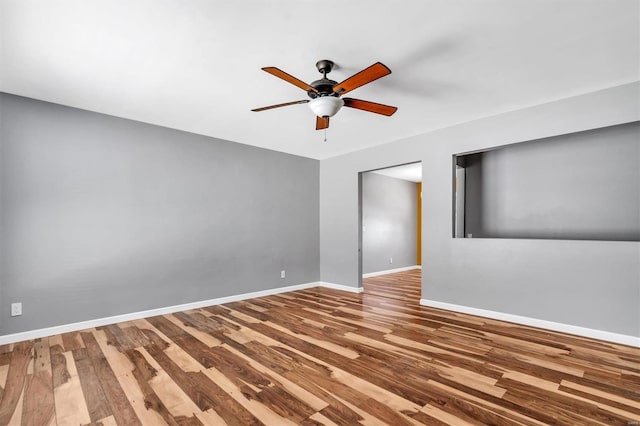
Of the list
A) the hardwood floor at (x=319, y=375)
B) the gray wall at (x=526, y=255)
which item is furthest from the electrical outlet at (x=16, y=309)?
the gray wall at (x=526, y=255)

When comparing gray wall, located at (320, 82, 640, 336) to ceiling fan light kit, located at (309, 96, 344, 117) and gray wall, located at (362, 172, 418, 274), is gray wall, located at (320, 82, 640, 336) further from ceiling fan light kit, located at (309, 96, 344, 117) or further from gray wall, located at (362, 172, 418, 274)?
ceiling fan light kit, located at (309, 96, 344, 117)

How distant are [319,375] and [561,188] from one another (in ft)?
12.1

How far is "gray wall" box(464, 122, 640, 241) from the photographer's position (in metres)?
3.41

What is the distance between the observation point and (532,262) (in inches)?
142

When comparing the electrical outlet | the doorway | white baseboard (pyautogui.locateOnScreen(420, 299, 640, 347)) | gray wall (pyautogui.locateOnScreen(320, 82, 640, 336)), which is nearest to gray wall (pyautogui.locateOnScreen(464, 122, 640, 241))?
gray wall (pyautogui.locateOnScreen(320, 82, 640, 336))

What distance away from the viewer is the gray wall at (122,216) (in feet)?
10.7

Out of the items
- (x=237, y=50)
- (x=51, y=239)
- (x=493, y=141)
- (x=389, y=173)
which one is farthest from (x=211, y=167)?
(x=389, y=173)

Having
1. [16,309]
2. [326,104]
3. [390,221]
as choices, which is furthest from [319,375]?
[390,221]

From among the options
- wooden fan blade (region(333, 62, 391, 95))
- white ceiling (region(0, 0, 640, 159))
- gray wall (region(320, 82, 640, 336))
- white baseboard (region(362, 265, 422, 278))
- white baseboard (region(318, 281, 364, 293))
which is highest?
white ceiling (region(0, 0, 640, 159))

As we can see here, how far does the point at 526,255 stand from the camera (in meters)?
3.64

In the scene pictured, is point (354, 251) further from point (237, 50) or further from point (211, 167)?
point (237, 50)

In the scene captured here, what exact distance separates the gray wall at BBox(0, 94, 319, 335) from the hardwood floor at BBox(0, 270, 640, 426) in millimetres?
525

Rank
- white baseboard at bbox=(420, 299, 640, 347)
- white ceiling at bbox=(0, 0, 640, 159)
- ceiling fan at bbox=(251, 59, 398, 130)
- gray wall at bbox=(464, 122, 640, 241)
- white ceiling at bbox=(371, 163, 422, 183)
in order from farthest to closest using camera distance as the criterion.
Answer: white ceiling at bbox=(371, 163, 422, 183)
gray wall at bbox=(464, 122, 640, 241)
white baseboard at bbox=(420, 299, 640, 347)
ceiling fan at bbox=(251, 59, 398, 130)
white ceiling at bbox=(0, 0, 640, 159)

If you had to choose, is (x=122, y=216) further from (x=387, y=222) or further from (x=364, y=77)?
(x=387, y=222)
